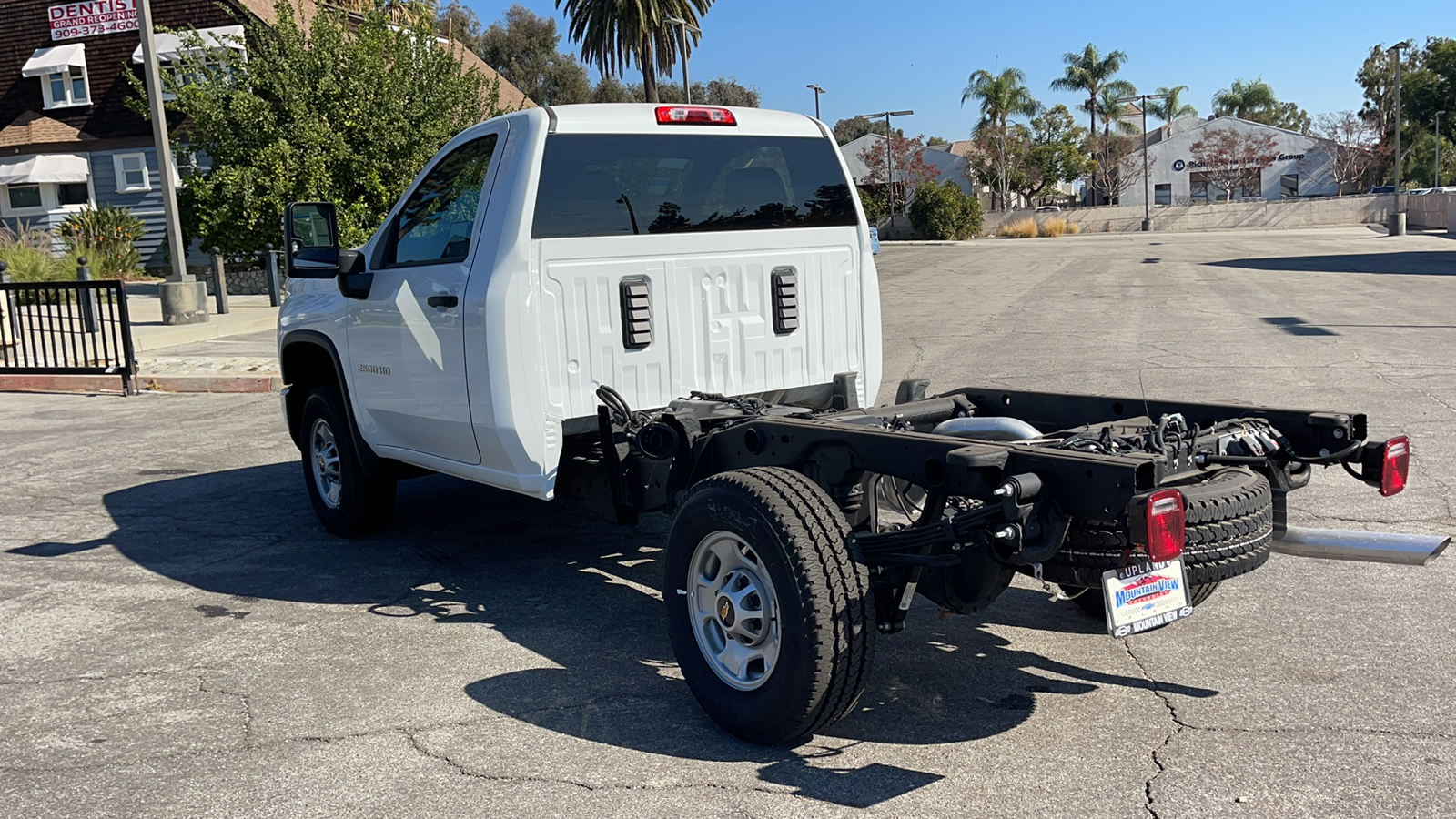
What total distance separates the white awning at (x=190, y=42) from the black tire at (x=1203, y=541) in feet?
72.8

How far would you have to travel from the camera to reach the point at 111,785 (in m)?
3.71

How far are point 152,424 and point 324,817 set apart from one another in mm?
8980

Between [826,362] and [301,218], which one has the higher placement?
[301,218]

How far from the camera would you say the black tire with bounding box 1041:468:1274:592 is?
11.3 feet

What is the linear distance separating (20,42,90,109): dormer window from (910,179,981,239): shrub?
3255 cm

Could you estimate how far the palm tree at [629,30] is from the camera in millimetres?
44219

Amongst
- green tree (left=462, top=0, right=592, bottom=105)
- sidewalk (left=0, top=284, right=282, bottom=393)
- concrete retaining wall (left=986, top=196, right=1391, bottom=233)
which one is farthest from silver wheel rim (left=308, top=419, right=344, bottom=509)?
green tree (left=462, top=0, right=592, bottom=105)

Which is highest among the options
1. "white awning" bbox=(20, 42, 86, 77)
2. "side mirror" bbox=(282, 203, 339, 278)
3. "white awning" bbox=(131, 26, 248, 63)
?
"white awning" bbox=(20, 42, 86, 77)

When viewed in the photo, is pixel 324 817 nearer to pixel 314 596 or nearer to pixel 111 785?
pixel 111 785

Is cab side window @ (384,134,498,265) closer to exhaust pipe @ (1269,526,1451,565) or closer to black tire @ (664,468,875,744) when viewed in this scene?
black tire @ (664,468,875,744)

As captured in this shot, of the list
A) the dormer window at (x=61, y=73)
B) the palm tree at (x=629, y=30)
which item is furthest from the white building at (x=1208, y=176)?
the dormer window at (x=61, y=73)

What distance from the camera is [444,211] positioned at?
5531 mm

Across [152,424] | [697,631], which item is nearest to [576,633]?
[697,631]

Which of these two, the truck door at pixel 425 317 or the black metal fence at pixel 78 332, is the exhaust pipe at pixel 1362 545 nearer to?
the truck door at pixel 425 317
